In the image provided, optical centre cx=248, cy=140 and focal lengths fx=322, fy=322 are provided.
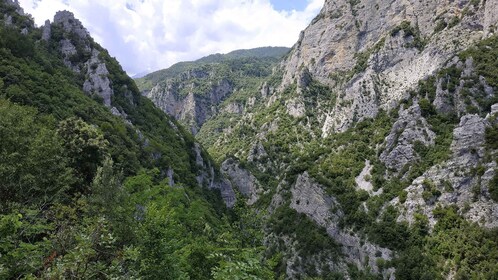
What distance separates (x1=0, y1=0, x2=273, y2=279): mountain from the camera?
10.3 metres

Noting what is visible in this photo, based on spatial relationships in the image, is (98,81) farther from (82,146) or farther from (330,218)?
(330,218)

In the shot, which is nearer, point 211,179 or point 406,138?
point 406,138

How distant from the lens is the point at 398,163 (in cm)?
6519

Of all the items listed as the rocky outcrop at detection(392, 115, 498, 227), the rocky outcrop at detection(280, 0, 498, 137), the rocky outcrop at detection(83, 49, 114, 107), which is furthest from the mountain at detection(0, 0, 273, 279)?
the rocky outcrop at detection(280, 0, 498, 137)

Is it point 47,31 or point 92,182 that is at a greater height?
point 47,31

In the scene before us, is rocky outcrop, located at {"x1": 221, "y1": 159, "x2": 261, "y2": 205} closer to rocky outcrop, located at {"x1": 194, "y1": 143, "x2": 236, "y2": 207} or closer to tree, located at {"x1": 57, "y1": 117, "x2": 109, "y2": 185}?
rocky outcrop, located at {"x1": 194, "y1": 143, "x2": 236, "y2": 207}

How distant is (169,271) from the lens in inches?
515

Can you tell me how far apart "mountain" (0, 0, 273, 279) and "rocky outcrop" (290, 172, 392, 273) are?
21.0m

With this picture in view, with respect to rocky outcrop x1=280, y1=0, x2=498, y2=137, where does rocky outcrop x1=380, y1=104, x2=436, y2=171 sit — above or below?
below

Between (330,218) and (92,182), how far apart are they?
45.4 meters

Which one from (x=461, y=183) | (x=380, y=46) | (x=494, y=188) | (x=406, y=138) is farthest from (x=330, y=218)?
(x=380, y=46)

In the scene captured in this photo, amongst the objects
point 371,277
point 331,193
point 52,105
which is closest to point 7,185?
point 52,105

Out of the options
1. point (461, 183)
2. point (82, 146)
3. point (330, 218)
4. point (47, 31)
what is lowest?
point (330, 218)

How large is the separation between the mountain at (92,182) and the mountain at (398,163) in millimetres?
7168
